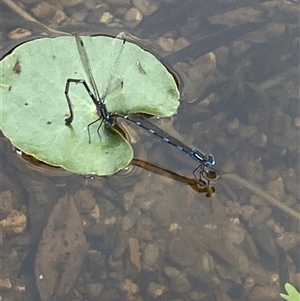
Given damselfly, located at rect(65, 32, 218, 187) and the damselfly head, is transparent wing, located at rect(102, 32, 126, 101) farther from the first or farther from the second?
the damselfly head

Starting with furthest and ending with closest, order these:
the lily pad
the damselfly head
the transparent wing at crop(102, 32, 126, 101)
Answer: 1. the damselfly head
2. the transparent wing at crop(102, 32, 126, 101)
3. the lily pad

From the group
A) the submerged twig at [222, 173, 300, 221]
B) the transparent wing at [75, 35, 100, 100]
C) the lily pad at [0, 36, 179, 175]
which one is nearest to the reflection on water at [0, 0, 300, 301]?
the submerged twig at [222, 173, 300, 221]

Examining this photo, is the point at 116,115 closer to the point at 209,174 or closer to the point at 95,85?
the point at 95,85

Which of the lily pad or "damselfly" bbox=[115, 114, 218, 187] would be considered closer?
the lily pad

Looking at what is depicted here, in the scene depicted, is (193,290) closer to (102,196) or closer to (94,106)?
(102,196)

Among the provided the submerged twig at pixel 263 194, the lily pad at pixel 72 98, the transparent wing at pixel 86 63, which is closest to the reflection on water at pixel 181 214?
the submerged twig at pixel 263 194

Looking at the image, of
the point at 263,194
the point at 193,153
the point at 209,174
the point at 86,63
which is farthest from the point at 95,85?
the point at 263,194
